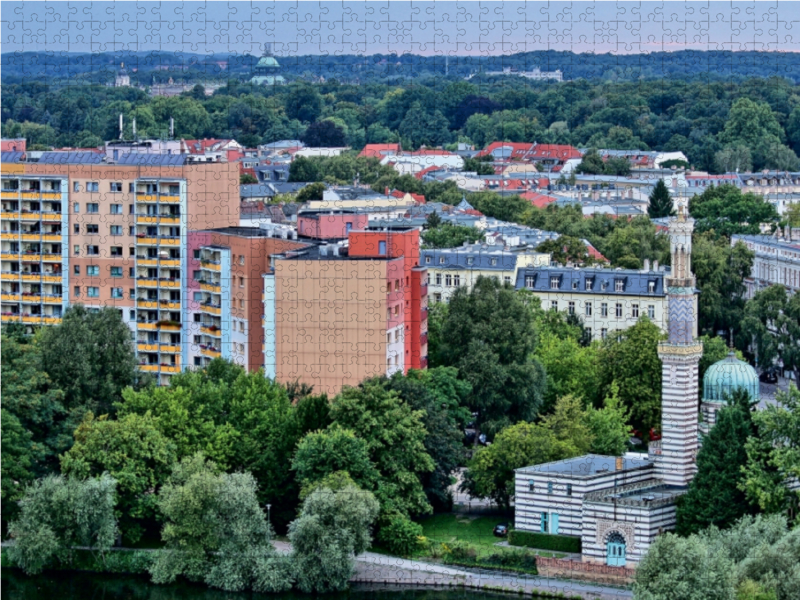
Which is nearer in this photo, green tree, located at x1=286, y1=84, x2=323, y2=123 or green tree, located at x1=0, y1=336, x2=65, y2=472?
green tree, located at x1=0, y1=336, x2=65, y2=472

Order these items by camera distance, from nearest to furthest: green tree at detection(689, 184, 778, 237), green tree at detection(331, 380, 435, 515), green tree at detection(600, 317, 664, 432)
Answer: green tree at detection(331, 380, 435, 515), green tree at detection(600, 317, 664, 432), green tree at detection(689, 184, 778, 237)

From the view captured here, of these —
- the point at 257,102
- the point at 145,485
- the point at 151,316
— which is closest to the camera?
the point at 145,485

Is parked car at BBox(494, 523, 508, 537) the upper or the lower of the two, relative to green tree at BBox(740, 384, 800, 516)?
lower

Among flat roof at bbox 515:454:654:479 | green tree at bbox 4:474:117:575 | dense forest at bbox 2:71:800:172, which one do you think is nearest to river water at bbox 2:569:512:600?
green tree at bbox 4:474:117:575

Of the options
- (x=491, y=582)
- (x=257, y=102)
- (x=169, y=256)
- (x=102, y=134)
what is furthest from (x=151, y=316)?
(x=257, y=102)

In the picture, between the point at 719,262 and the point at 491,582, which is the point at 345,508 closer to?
the point at 491,582

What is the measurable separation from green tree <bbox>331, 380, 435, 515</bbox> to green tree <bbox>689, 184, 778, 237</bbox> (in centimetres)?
2568

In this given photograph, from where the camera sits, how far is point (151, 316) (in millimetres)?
30688

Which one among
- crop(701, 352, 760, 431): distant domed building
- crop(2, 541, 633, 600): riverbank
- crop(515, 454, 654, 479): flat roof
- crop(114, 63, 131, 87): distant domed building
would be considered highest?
crop(114, 63, 131, 87): distant domed building

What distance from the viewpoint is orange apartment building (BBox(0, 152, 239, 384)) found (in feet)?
100

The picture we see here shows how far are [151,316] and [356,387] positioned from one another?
20.9 feet

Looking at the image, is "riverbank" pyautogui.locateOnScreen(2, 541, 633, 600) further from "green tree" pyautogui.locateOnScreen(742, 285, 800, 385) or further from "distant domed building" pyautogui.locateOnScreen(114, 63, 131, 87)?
"distant domed building" pyautogui.locateOnScreen(114, 63, 131, 87)

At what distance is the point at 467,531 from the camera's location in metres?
24.1

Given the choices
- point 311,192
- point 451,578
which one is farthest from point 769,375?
point 311,192
